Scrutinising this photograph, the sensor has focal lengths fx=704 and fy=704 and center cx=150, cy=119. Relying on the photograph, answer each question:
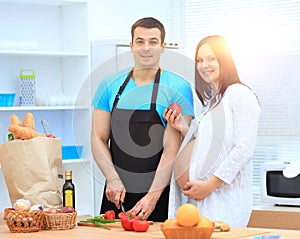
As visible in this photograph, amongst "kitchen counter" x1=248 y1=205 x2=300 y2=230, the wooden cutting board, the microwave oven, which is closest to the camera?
the wooden cutting board

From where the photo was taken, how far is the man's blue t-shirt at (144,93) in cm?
327

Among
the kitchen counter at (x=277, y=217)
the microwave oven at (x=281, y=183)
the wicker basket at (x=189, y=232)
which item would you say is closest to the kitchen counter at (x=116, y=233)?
the wicker basket at (x=189, y=232)

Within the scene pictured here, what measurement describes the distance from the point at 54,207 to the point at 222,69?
104 cm

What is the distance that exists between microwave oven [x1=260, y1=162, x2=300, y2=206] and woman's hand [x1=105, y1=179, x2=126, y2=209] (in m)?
1.43

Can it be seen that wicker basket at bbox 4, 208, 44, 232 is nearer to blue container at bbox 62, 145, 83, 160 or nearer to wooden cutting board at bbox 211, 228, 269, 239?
wooden cutting board at bbox 211, 228, 269, 239

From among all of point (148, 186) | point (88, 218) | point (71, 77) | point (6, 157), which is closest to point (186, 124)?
point (148, 186)

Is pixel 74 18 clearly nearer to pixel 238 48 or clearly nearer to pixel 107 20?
pixel 107 20

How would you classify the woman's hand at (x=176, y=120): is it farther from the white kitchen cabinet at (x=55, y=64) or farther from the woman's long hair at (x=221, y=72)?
the white kitchen cabinet at (x=55, y=64)

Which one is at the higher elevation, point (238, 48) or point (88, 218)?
point (238, 48)

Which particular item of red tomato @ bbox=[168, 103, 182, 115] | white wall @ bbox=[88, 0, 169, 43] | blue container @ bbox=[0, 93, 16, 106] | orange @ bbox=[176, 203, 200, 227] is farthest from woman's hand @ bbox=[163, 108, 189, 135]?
white wall @ bbox=[88, 0, 169, 43]

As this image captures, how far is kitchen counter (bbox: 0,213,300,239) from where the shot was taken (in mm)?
2600

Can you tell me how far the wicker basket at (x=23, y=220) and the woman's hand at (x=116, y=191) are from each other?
0.49 meters

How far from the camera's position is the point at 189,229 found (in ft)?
7.89

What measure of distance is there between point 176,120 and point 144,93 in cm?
23
